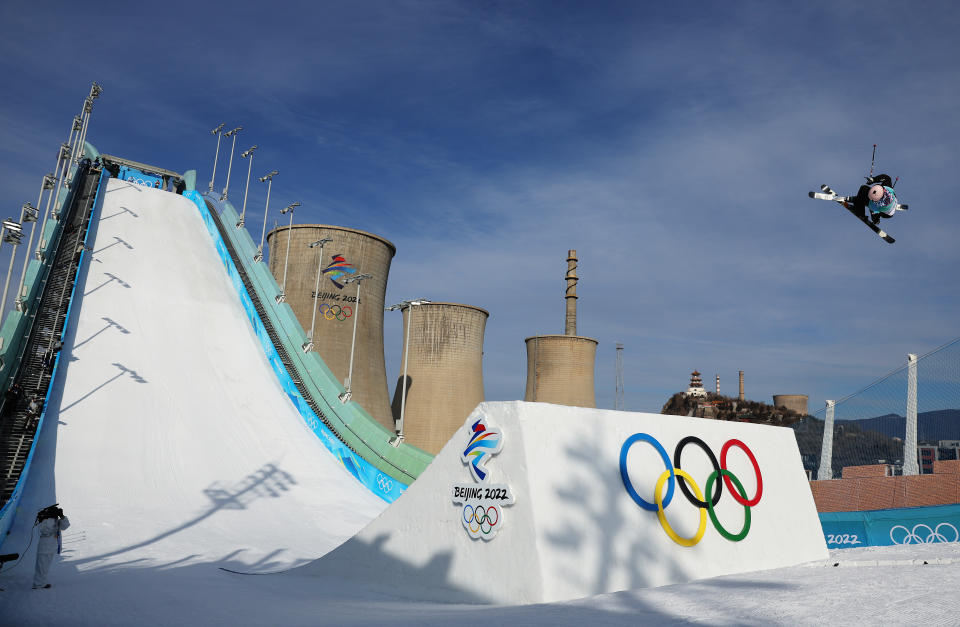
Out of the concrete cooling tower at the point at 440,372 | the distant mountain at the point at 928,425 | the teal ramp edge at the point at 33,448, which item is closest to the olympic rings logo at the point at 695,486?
the distant mountain at the point at 928,425

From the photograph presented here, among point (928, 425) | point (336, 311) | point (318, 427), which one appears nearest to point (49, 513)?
point (318, 427)

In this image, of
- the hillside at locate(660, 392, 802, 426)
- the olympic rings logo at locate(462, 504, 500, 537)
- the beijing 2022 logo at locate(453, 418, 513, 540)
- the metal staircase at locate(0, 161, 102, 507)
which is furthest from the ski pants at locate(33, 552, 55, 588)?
the hillside at locate(660, 392, 802, 426)

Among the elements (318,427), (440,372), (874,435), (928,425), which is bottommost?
(318,427)

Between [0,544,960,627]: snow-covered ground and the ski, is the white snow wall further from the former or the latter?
the ski

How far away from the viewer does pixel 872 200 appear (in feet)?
38.9

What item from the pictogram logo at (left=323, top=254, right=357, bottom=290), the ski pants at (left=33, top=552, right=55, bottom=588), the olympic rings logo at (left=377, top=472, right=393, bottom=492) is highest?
the pictogram logo at (left=323, top=254, right=357, bottom=290)

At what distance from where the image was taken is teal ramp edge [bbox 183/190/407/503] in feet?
59.4

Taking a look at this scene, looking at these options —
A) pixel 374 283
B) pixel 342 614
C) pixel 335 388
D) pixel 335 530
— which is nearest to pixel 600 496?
pixel 342 614

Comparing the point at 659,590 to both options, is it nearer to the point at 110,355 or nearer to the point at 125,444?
the point at 125,444

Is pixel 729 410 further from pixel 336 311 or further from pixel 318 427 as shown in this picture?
pixel 318 427

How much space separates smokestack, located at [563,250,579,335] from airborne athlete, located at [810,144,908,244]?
39.3 m

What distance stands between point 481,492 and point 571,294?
152 feet

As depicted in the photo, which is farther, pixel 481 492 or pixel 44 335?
pixel 44 335

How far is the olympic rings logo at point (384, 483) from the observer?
1811 centimetres
